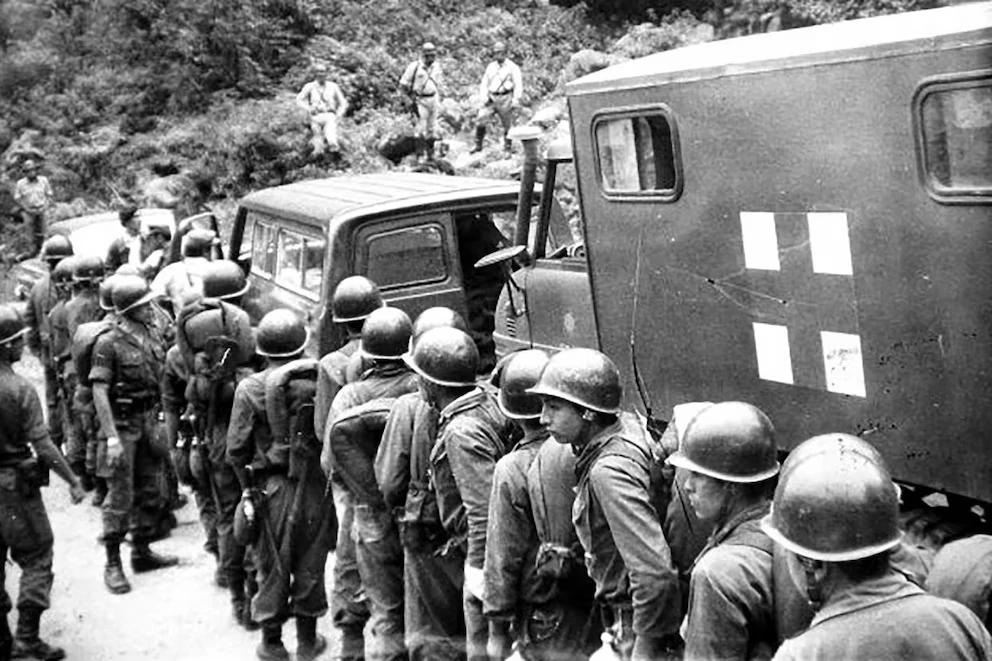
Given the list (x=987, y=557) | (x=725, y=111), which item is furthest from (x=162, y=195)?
(x=987, y=557)

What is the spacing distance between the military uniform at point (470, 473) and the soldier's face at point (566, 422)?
703mm

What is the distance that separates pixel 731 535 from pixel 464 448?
1.59 meters

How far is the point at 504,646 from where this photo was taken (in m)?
4.43

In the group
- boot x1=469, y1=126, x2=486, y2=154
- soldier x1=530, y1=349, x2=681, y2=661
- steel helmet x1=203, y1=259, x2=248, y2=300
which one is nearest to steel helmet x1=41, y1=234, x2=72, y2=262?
steel helmet x1=203, y1=259, x2=248, y2=300

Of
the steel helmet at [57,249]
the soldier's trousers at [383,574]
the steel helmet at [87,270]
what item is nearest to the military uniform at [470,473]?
the soldier's trousers at [383,574]

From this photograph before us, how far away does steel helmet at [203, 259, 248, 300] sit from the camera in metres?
7.47

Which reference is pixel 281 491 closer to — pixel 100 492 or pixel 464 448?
pixel 464 448

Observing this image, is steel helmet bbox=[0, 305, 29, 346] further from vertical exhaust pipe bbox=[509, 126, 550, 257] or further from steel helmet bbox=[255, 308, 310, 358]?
vertical exhaust pipe bbox=[509, 126, 550, 257]

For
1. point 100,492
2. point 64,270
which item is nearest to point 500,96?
point 64,270

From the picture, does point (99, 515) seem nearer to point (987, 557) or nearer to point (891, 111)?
point (891, 111)

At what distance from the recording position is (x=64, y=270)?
382 inches

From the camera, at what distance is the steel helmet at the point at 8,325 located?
21.6 ft

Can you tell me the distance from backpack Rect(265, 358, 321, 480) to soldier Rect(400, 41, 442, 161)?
12.4 m

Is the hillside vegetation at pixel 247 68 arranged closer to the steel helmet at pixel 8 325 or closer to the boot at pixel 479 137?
the boot at pixel 479 137
